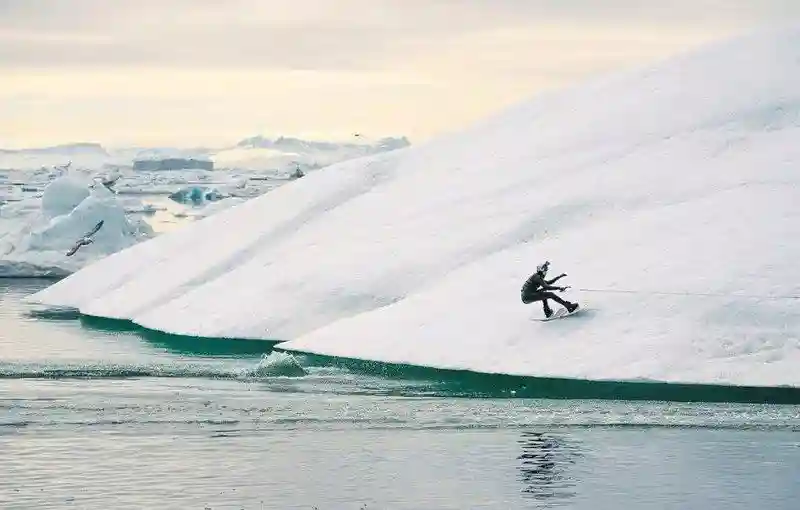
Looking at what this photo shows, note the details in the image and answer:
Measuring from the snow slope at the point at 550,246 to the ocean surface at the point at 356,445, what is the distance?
2.18 meters

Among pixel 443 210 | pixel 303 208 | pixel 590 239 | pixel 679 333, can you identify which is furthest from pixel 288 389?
pixel 303 208

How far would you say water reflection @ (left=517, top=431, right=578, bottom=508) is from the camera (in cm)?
2211

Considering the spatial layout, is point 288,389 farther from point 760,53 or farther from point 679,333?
point 760,53

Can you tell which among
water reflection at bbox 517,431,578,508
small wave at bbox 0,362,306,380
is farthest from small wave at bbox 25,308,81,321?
water reflection at bbox 517,431,578,508

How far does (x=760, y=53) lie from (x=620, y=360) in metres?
22.8

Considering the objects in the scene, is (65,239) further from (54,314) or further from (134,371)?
(134,371)

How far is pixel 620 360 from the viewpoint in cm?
3247

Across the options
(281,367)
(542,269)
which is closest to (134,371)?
(281,367)

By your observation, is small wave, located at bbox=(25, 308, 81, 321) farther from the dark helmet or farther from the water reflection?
the water reflection

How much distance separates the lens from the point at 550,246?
41.2 metres

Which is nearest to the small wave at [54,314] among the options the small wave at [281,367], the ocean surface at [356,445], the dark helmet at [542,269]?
the ocean surface at [356,445]

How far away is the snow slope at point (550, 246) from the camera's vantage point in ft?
111

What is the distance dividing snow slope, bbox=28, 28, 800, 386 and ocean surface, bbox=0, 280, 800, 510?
2.18m

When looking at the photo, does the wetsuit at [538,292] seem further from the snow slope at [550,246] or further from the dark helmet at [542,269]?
the snow slope at [550,246]
